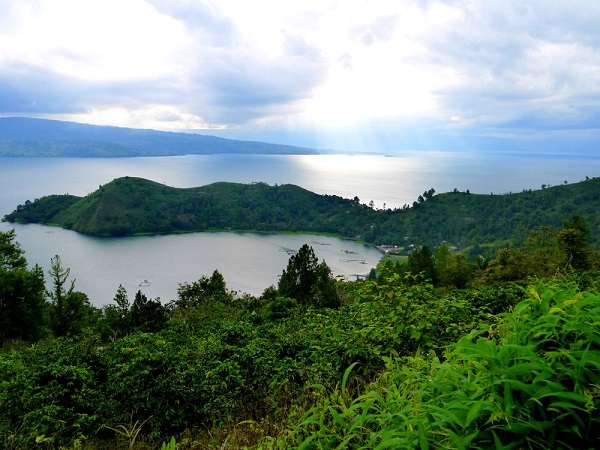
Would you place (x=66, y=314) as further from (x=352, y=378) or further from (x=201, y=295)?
(x=352, y=378)

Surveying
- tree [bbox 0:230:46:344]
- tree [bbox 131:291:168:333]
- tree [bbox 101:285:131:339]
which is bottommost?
tree [bbox 101:285:131:339]

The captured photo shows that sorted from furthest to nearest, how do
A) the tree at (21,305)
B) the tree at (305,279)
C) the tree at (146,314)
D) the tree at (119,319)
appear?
the tree at (305,279) → the tree at (119,319) → the tree at (146,314) → the tree at (21,305)

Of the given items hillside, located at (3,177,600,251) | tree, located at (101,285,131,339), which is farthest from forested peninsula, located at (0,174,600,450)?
hillside, located at (3,177,600,251)

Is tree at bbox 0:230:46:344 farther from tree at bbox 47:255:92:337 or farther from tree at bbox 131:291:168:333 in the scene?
tree at bbox 131:291:168:333

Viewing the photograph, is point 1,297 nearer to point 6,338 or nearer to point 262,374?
point 6,338

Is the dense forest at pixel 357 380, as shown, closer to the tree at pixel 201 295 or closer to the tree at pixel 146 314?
the tree at pixel 146 314

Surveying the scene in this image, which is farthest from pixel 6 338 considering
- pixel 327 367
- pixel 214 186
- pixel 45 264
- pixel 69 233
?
pixel 214 186

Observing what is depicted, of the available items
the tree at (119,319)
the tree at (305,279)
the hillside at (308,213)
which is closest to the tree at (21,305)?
the tree at (119,319)
